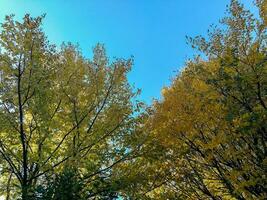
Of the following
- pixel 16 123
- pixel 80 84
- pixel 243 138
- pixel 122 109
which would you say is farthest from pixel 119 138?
pixel 243 138

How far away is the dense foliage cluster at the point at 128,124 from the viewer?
8.91 metres

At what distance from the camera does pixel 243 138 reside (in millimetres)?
9609

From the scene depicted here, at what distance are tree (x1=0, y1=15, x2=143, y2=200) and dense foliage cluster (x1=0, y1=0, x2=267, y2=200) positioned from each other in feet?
0.12

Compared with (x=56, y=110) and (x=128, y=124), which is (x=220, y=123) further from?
(x=56, y=110)

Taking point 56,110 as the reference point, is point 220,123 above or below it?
below

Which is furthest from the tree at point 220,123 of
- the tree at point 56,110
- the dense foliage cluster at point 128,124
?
the tree at point 56,110

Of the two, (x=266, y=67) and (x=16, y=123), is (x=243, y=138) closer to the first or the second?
(x=266, y=67)

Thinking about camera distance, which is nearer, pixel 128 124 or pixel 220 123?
pixel 220 123

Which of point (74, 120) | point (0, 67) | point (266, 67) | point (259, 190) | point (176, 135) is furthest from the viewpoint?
point (74, 120)

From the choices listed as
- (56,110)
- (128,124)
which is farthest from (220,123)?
(56,110)

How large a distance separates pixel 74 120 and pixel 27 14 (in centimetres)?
391

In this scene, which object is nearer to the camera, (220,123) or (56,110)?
(220,123)

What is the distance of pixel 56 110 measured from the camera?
11641 millimetres

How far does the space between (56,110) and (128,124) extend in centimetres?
261
